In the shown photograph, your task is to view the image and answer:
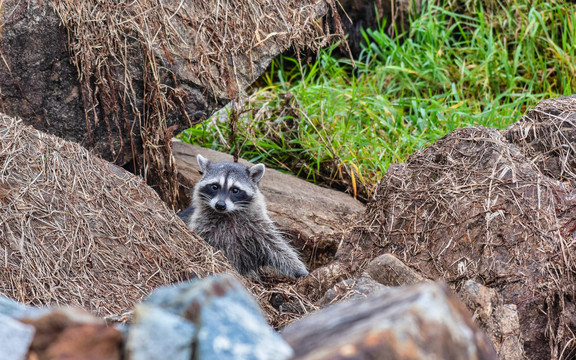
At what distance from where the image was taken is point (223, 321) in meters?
1.54

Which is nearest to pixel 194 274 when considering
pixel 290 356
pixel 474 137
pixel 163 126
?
pixel 163 126

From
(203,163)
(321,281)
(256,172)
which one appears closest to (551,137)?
Answer: (321,281)

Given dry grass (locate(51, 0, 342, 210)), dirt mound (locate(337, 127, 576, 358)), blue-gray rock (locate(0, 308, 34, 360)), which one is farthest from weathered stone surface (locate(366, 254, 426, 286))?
blue-gray rock (locate(0, 308, 34, 360))

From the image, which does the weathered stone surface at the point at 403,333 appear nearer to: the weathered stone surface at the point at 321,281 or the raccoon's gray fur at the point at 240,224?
the weathered stone surface at the point at 321,281

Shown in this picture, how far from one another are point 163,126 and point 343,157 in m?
1.97

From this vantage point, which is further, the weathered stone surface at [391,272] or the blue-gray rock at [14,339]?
the weathered stone surface at [391,272]

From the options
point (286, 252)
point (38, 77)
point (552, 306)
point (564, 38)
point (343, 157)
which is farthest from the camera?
point (564, 38)

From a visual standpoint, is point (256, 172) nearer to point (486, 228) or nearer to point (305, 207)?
point (305, 207)

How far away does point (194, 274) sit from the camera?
392cm

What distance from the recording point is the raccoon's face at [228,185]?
5.28m

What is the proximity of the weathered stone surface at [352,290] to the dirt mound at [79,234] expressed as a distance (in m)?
0.88

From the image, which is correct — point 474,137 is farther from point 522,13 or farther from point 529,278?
point 522,13

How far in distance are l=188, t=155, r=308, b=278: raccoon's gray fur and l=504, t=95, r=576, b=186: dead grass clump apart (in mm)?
1978

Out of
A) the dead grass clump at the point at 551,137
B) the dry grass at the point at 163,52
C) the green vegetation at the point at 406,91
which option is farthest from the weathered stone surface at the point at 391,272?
the green vegetation at the point at 406,91
